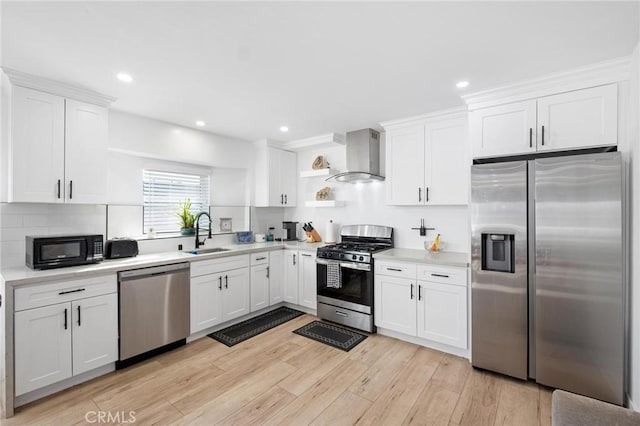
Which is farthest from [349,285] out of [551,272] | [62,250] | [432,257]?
[62,250]

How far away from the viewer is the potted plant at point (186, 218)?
12.4 ft

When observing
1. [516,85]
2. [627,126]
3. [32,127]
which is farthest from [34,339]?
[627,126]

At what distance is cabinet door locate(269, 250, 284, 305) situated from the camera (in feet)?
13.4

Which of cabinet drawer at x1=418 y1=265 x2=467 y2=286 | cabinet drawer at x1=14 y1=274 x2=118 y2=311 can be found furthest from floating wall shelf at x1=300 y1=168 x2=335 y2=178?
cabinet drawer at x1=14 y1=274 x2=118 y2=311

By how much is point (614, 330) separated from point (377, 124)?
9.60ft

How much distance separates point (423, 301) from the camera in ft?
Answer: 9.92

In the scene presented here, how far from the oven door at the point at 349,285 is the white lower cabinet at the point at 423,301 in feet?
0.34

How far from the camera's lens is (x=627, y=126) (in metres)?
2.16

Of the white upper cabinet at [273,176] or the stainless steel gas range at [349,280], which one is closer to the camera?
the stainless steel gas range at [349,280]

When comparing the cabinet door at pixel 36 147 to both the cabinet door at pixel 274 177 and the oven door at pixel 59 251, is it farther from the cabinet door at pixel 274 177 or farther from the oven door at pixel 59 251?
the cabinet door at pixel 274 177

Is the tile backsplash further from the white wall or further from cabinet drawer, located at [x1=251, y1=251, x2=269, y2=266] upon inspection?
the white wall

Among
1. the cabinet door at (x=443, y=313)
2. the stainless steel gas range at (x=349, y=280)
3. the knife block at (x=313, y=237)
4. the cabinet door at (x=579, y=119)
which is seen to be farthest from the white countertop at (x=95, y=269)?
the cabinet door at (x=579, y=119)

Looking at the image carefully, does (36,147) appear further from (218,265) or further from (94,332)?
(218,265)

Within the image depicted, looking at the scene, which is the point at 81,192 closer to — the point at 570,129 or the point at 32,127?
the point at 32,127
